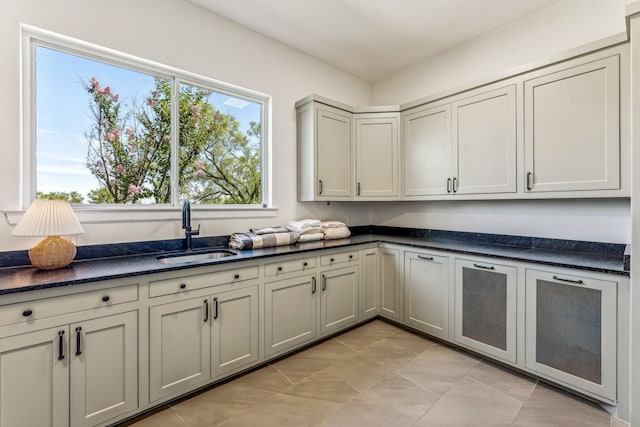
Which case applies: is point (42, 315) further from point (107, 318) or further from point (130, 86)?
Result: point (130, 86)

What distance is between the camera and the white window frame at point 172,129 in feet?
6.10

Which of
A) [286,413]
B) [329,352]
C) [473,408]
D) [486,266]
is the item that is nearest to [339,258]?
[329,352]

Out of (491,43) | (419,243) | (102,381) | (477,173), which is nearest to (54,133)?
(102,381)

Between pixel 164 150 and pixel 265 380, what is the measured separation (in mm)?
1965

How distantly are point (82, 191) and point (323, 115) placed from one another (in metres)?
2.18

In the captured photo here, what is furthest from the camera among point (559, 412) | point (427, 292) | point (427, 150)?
point (427, 150)

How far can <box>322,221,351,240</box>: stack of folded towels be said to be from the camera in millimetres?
3158

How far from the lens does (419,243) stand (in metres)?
2.90

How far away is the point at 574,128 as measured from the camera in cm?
213

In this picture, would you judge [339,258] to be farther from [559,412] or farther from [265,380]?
[559,412]

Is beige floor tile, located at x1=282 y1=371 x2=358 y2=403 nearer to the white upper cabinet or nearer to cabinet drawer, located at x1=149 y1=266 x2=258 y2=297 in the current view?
cabinet drawer, located at x1=149 y1=266 x2=258 y2=297

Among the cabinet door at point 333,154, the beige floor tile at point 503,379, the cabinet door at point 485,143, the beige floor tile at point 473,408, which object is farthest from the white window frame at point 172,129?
the beige floor tile at point 503,379

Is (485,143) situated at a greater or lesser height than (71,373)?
greater

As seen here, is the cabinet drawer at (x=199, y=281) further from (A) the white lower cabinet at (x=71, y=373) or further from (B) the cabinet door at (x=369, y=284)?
(B) the cabinet door at (x=369, y=284)
